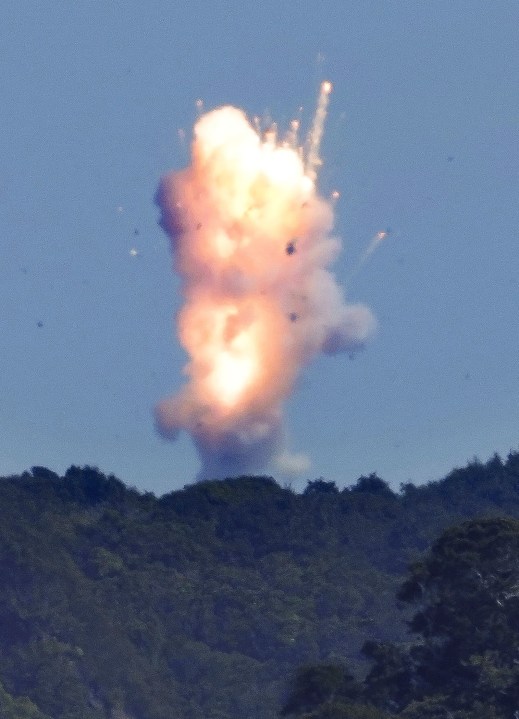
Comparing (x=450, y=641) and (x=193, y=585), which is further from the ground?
(x=193, y=585)

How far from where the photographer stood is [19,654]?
122m

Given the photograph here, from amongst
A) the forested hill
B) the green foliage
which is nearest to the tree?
the green foliage

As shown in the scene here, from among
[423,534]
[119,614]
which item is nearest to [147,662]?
[119,614]

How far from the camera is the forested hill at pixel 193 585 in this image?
124 meters

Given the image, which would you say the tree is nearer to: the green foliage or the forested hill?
the green foliage

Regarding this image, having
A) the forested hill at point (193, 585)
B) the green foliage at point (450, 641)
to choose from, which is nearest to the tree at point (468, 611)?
the green foliage at point (450, 641)

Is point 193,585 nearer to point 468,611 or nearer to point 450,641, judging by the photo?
point 450,641

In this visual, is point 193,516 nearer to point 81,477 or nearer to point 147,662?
point 81,477

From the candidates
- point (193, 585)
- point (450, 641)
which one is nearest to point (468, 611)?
point (450, 641)

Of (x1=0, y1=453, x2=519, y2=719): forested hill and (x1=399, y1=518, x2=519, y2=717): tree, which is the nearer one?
(x1=399, y1=518, x2=519, y2=717): tree

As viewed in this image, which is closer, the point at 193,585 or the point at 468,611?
the point at 468,611

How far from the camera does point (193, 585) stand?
477ft

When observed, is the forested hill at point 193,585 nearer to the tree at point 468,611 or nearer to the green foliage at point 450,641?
the green foliage at point 450,641

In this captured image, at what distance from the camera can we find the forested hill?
124 metres
